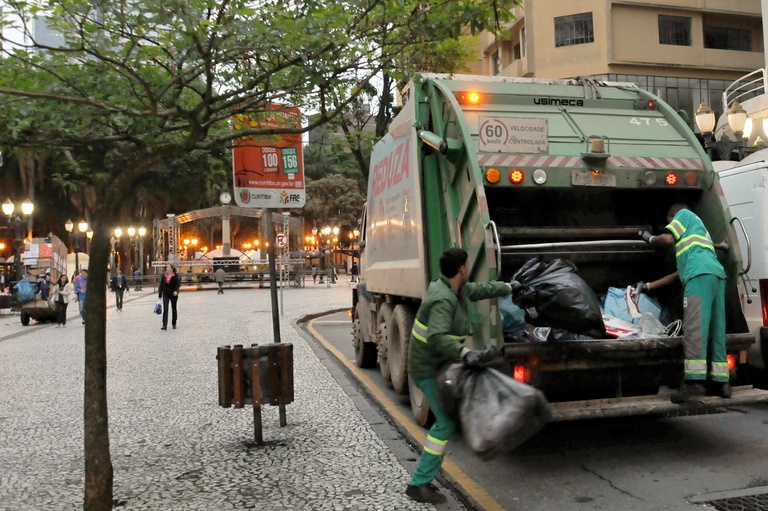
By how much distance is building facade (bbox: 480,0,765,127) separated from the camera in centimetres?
2614

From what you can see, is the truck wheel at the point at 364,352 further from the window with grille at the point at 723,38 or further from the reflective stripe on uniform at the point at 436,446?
the window with grille at the point at 723,38

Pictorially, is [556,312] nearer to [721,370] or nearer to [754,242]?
[721,370]

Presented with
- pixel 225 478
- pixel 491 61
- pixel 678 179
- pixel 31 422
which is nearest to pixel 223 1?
pixel 225 478

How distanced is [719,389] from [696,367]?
0.27m

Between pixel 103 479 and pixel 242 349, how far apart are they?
1626mm

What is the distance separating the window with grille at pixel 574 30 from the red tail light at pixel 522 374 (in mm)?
24336

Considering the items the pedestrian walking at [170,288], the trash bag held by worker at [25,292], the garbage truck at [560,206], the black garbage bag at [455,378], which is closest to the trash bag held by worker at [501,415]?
the black garbage bag at [455,378]

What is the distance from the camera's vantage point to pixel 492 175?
5254 millimetres

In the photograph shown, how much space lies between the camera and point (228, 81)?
4.62 meters

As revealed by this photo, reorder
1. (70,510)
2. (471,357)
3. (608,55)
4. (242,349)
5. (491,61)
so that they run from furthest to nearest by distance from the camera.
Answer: (491,61), (608,55), (242,349), (70,510), (471,357)

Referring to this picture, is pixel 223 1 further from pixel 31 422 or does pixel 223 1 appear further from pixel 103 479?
pixel 31 422

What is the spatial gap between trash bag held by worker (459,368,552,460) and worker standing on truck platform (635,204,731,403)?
5.69 feet

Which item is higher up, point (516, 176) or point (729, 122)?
point (729, 122)

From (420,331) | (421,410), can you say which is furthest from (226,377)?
(420,331)
